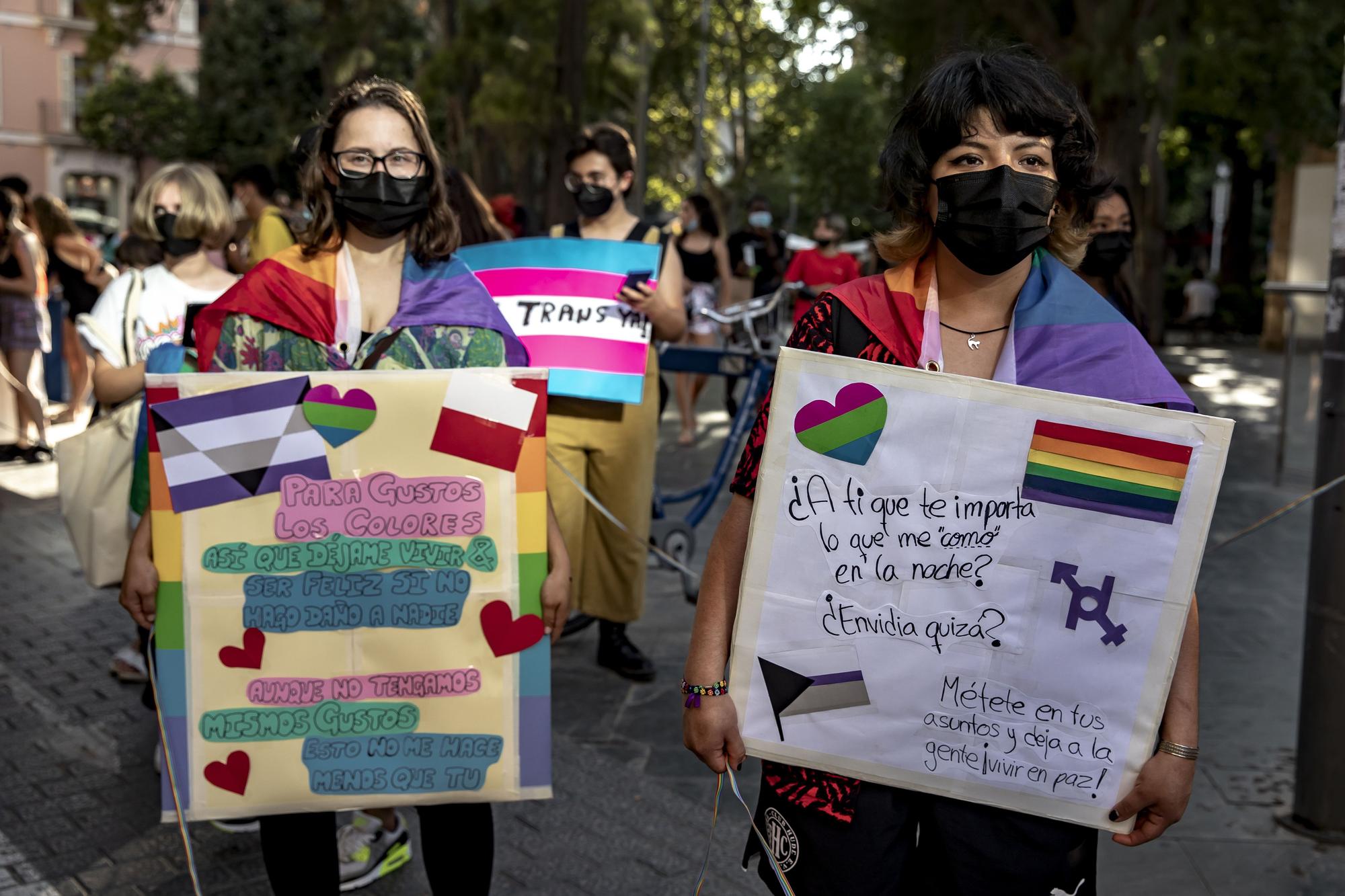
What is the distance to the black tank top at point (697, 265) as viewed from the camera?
37.3 feet

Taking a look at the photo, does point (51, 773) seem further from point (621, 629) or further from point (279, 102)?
point (279, 102)

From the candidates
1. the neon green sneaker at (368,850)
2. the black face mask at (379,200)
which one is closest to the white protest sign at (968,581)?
the black face mask at (379,200)

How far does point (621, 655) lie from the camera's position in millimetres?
5562

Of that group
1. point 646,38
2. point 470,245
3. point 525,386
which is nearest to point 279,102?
point 646,38

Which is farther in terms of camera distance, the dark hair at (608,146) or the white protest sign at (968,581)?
the dark hair at (608,146)

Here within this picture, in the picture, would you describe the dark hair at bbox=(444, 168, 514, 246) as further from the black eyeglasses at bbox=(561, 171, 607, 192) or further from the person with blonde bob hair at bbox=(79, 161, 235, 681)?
the person with blonde bob hair at bbox=(79, 161, 235, 681)

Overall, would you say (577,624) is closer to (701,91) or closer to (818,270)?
(818,270)

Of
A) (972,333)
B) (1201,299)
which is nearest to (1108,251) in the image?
(972,333)

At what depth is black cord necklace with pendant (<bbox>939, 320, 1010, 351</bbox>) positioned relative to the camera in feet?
7.59

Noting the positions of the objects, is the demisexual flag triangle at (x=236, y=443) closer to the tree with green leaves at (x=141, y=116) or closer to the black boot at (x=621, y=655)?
the black boot at (x=621, y=655)

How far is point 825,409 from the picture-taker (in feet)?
7.04

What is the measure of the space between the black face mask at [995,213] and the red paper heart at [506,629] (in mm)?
1130

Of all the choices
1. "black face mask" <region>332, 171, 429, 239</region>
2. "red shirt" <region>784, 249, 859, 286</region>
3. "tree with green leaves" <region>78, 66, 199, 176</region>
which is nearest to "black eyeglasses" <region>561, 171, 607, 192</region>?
"black face mask" <region>332, 171, 429, 239</region>

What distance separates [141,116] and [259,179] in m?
39.7
